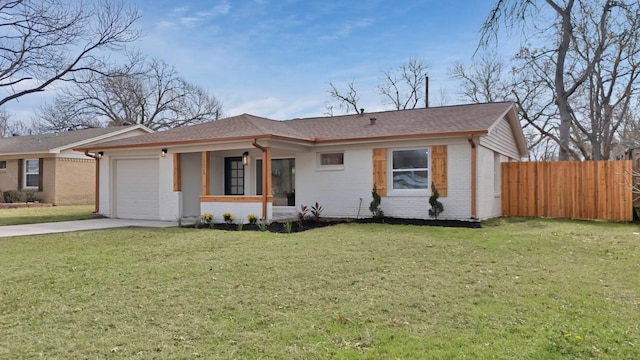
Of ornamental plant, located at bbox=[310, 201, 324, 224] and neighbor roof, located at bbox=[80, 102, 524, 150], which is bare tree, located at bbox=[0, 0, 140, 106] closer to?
neighbor roof, located at bbox=[80, 102, 524, 150]

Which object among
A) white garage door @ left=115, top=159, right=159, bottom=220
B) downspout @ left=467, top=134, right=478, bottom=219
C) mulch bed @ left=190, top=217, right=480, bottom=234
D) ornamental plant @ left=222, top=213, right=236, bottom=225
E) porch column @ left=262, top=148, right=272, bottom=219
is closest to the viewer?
mulch bed @ left=190, top=217, right=480, bottom=234

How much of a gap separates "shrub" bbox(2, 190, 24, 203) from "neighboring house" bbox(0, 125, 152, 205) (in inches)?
17.4

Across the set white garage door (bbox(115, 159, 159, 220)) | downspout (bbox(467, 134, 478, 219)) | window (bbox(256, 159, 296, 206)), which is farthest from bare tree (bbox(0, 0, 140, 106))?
downspout (bbox(467, 134, 478, 219))

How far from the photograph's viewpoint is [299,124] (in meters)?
16.3

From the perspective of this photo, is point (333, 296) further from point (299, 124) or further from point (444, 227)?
point (299, 124)

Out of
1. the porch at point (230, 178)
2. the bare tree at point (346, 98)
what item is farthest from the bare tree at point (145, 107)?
the porch at point (230, 178)

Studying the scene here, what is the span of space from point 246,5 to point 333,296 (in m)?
11.0

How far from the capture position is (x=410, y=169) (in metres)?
12.4

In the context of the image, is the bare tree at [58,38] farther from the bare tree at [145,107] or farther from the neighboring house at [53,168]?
the bare tree at [145,107]

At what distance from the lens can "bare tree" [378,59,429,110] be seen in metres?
32.9

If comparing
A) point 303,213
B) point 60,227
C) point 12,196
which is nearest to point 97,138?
point 12,196

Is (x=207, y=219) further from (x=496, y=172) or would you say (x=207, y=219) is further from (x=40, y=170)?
(x=40, y=170)

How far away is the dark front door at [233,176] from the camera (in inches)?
583

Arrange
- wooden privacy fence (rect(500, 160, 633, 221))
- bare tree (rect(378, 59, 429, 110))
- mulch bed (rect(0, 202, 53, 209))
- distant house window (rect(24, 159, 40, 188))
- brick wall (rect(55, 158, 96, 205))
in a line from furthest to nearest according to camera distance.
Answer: bare tree (rect(378, 59, 429, 110))
distant house window (rect(24, 159, 40, 188))
brick wall (rect(55, 158, 96, 205))
mulch bed (rect(0, 202, 53, 209))
wooden privacy fence (rect(500, 160, 633, 221))
